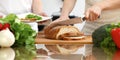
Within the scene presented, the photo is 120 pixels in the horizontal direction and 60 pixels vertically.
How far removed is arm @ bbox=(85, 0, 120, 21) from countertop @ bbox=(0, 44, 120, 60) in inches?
9.2

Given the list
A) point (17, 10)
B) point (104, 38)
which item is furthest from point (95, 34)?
point (17, 10)

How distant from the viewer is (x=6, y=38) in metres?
1.12

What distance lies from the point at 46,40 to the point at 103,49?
1.12 ft

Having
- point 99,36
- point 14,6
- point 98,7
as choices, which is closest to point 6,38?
point 99,36

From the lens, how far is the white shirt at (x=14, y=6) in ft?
6.48

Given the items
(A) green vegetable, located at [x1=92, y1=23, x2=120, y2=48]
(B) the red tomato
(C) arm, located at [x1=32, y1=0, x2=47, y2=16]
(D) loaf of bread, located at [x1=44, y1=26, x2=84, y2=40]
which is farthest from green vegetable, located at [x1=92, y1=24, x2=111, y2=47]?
(C) arm, located at [x1=32, y1=0, x2=47, y2=16]

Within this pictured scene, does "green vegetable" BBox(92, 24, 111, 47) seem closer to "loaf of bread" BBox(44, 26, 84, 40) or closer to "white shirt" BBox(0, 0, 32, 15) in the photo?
"loaf of bread" BBox(44, 26, 84, 40)

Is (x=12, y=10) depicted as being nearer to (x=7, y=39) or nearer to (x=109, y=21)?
(x=109, y=21)

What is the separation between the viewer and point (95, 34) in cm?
121

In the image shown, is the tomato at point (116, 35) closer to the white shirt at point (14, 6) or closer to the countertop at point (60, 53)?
the countertop at point (60, 53)

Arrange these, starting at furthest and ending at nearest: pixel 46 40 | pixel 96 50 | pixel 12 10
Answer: pixel 12 10
pixel 46 40
pixel 96 50

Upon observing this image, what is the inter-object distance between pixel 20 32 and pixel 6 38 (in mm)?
79

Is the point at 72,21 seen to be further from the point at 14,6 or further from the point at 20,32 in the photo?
the point at 14,6

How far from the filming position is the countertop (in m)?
0.98
